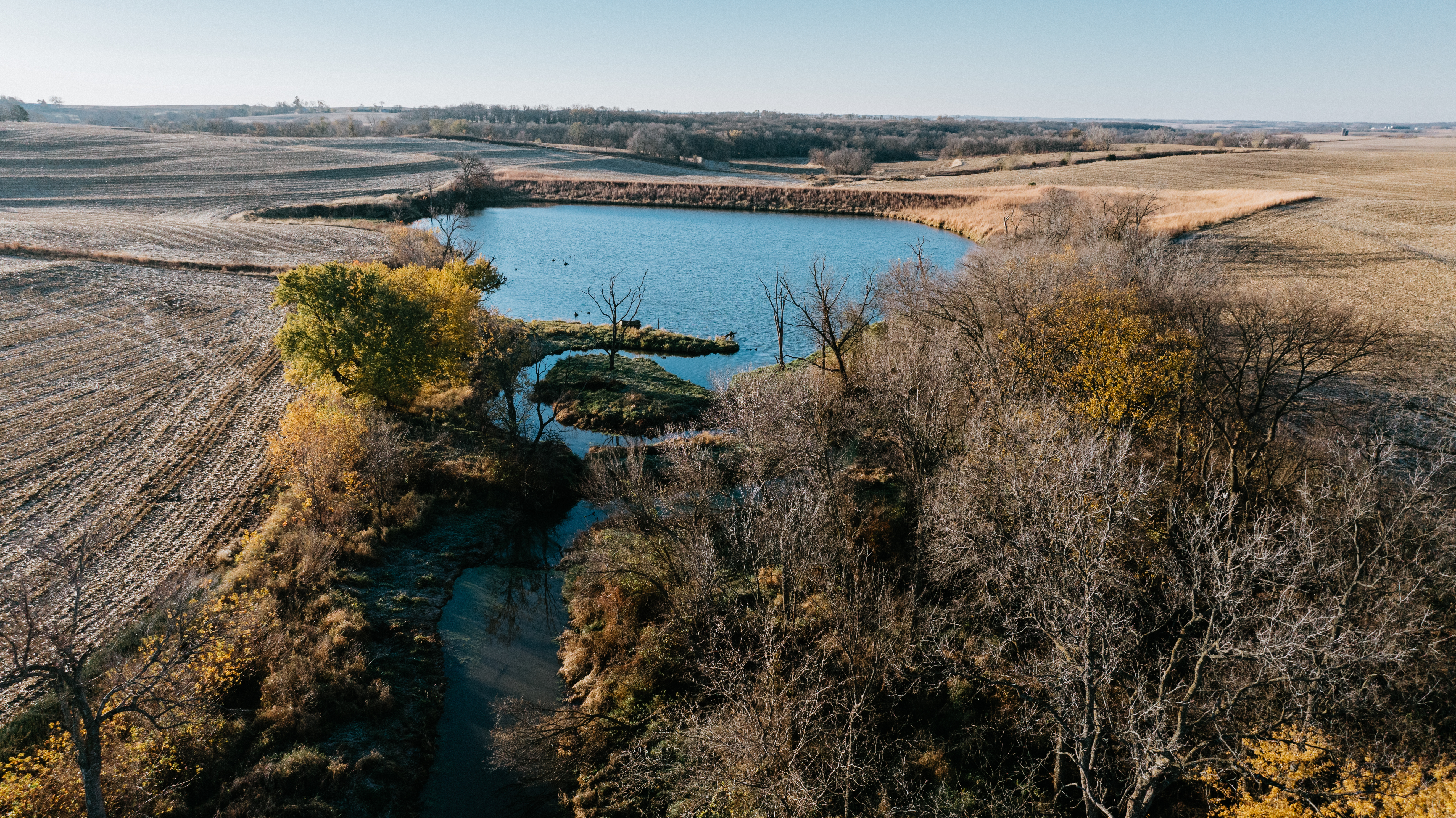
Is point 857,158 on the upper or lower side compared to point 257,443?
upper

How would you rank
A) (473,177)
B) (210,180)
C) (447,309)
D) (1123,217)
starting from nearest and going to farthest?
(447,309)
(1123,217)
(210,180)
(473,177)

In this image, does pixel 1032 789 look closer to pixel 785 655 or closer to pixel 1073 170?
pixel 785 655

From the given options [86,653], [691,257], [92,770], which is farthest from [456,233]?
[92,770]

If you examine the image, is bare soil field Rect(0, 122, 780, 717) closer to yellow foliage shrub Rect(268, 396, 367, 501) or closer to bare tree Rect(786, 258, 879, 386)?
yellow foliage shrub Rect(268, 396, 367, 501)

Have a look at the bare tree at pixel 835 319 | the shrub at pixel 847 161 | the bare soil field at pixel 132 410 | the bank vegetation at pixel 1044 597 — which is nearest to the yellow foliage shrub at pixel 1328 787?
the bank vegetation at pixel 1044 597

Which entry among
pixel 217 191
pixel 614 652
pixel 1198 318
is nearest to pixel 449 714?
pixel 614 652

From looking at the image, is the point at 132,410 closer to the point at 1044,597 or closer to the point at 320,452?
the point at 320,452
